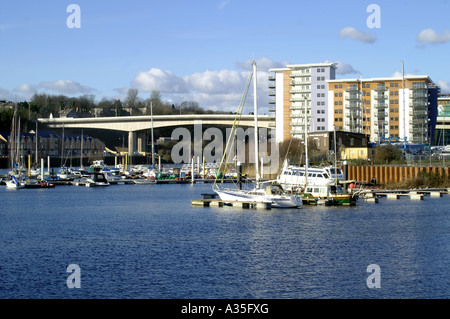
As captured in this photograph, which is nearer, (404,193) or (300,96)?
(404,193)

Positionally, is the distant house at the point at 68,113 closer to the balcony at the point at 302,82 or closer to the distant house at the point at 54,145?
the distant house at the point at 54,145

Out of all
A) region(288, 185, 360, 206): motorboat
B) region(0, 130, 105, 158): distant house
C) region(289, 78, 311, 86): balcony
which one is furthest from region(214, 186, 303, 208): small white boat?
region(0, 130, 105, 158): distant house

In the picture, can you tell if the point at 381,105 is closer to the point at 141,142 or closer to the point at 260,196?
the point at 141,142

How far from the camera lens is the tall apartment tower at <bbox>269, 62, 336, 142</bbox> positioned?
129250mm

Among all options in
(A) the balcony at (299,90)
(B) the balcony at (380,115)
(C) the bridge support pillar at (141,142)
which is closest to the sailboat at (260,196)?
(B) the balcony at (380,115)

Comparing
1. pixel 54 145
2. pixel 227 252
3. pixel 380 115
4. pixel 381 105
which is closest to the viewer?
pixel 227 252

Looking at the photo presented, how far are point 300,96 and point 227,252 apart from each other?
101 m

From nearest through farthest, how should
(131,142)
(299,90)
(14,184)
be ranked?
(14,184) < (299,90) < (131,142)

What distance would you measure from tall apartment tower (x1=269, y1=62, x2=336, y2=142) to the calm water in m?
76.7

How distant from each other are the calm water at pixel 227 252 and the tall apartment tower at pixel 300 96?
76.7 metres

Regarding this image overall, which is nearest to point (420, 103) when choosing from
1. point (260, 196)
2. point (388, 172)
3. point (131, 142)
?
point (388, 172)

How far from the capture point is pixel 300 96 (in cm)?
13062
